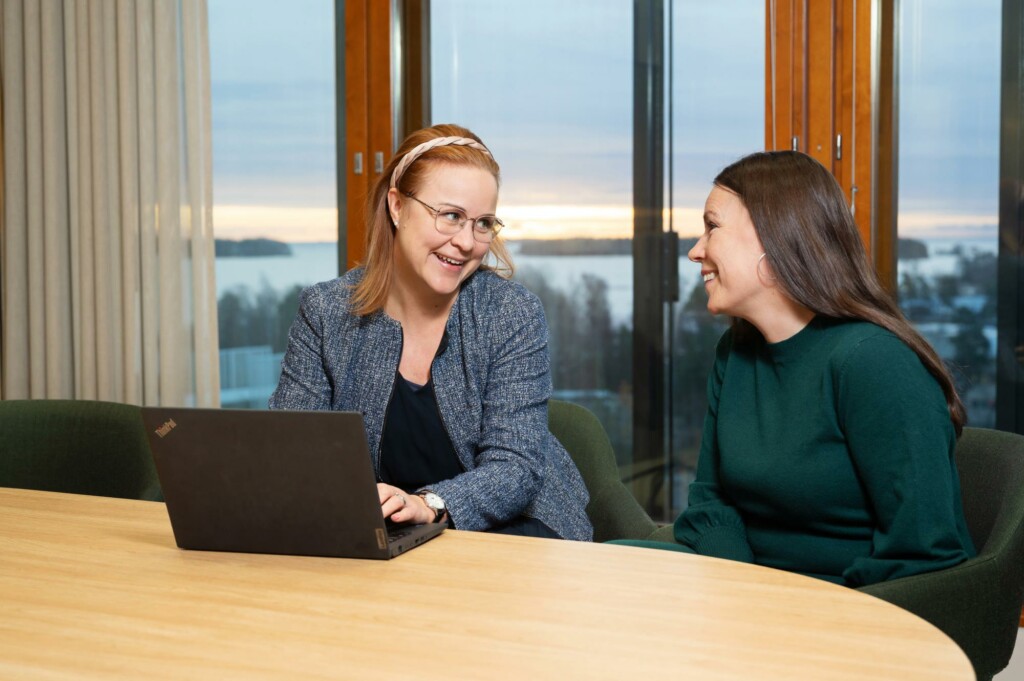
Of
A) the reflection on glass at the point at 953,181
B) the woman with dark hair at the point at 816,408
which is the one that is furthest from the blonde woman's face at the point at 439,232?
the reflection on glass at the point at 953,181

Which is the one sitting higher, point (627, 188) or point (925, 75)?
point (925, 75)

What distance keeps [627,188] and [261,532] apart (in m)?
2.20

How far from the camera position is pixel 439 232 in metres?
2.14

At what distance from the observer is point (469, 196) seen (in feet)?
7.06

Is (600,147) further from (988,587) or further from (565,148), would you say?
(988,587)

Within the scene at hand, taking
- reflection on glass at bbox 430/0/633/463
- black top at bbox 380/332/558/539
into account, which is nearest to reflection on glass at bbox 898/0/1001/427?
reflection on glass at bbox 430/0/633/463

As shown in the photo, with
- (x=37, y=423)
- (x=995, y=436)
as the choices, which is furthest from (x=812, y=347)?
(x=37, y=423)

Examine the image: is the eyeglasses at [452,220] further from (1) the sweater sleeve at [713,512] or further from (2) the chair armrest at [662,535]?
(2) the chair armrest at [662,535]

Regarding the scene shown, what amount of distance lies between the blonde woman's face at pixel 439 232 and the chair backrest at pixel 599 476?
1.51 ft

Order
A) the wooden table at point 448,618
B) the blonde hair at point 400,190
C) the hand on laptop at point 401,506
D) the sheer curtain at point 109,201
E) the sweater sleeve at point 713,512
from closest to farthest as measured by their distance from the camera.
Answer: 1. the wooden table at point 448,618
2. the hand on laptop at point 401,506
3. the sweater sleeve at point 713,512
4. the blonde hair at point 400,190
5. the sheer curtain at point 109,201

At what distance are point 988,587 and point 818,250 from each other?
1.99 ft

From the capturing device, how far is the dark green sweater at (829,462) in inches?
65.5

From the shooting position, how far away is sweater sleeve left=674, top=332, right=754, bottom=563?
193 centimetres

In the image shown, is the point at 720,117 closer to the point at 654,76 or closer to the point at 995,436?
the point at 654,76
